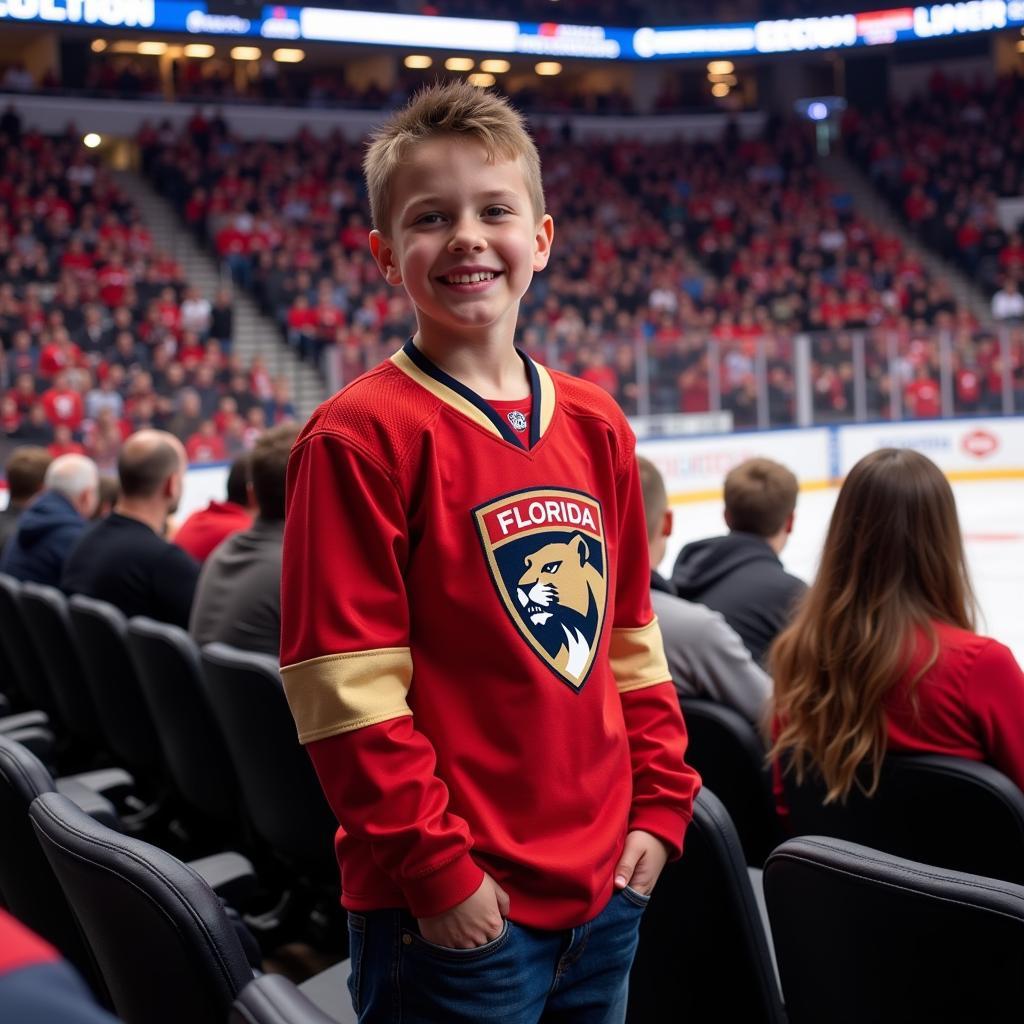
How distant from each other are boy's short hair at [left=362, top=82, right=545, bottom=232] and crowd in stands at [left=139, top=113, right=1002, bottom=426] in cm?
1252

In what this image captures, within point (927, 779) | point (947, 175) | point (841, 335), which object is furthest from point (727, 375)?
point (927, 779)

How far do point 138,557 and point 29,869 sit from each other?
94.3 inches

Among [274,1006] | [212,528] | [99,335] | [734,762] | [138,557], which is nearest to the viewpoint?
[274,1006]

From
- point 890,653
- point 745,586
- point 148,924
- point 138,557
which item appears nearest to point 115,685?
point 138,557

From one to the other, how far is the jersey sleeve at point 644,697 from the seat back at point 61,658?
97.9 inches

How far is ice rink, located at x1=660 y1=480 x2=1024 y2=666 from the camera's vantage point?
775 centimetres

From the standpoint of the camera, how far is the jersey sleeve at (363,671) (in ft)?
4.26

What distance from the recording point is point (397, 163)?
1.46 meters

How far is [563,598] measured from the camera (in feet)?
4.79

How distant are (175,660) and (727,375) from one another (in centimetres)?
1298

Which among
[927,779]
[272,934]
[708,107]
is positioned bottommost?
[272,934]

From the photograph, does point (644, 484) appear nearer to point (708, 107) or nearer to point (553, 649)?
point (553, 649)

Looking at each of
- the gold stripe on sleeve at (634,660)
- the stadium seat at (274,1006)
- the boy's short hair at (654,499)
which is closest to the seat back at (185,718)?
the boy's short hair at (654,499)

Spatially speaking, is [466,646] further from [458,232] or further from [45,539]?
[45,539]
